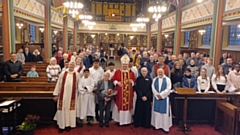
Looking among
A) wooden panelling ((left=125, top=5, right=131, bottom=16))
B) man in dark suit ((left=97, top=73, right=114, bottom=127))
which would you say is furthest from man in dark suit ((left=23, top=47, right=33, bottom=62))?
wooden panelling ((left=125, top=5, right=131, bottom=16))

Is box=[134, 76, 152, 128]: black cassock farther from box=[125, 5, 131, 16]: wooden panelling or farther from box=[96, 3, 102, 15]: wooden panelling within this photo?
box=[125, 5, 131, 16]: wooden panelling

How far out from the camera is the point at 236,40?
1407 cm

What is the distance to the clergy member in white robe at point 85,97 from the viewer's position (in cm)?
552

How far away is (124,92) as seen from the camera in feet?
18.7

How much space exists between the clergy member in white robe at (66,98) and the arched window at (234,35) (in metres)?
12.4

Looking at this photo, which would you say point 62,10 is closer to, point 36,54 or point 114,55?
point 36,54

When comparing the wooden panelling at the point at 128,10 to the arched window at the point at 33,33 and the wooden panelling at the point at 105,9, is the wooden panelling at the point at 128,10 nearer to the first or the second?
the wooden panelling at the point at 105,9

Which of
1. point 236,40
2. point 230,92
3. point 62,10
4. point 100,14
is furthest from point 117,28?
point 230,92

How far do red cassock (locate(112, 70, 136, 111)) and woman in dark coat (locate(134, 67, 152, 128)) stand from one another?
0.22 meters

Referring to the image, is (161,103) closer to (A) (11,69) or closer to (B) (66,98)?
(B) (66,98)

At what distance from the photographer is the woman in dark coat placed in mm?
5559

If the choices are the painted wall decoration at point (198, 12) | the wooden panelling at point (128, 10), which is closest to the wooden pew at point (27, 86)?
the painted wall decoration at point (198, 12)

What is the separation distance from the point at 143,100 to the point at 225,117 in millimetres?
2126

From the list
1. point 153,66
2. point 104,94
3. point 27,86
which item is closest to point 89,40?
point 153,66
